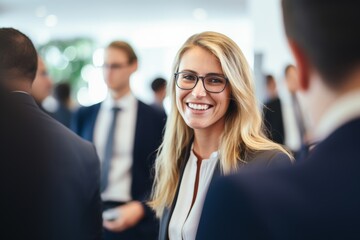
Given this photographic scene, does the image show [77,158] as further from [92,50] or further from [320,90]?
[92,50]

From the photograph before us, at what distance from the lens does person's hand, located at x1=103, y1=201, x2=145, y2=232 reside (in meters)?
2.47

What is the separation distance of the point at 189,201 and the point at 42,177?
556mm

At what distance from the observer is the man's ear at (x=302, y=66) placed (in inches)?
27.5

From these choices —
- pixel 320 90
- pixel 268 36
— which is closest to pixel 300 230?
pixel 320 90

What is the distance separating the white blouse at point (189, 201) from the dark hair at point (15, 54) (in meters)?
0.70

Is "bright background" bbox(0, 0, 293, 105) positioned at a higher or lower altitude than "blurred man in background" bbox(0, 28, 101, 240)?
higher

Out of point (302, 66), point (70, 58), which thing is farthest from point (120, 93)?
point (70, 58)

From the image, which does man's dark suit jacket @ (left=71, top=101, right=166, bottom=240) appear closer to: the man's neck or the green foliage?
the man's neck

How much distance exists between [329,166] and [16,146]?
1009 mm

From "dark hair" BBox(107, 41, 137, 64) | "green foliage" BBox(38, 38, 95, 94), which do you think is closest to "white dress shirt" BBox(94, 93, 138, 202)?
"dark hair" BBox(107, 41, 137, 64)

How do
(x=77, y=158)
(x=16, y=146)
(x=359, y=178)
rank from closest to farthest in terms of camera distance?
(x=359, y=178) → (x=16, y=146) → (x=77, y=158)

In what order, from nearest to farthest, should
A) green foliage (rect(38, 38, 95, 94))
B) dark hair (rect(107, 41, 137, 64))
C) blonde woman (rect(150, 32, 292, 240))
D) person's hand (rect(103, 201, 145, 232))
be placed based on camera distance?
1. blonde woman (rect(150, 32, 292, 240))
2. person's hand (rect(103, 201, 145, 232))
3. dark hair (rect(107, 41, 137, 64))
4. green foliage (rect(38, 38, 95, 94))

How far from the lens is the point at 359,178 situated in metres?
0.62

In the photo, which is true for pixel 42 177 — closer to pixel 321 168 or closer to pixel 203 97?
pixel 203 97
